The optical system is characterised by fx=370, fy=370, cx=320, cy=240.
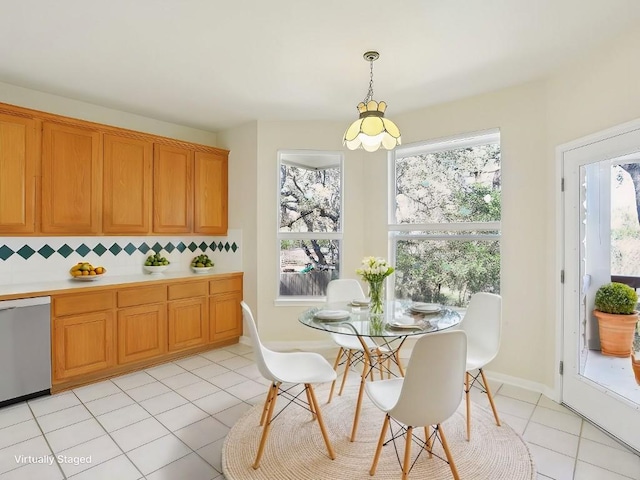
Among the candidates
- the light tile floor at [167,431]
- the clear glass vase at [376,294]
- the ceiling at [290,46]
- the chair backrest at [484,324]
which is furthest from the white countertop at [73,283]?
the chair backrest at [484,324]

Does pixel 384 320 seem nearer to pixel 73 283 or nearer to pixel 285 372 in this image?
pixel 285 372

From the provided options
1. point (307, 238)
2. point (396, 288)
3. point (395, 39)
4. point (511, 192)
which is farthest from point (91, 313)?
point (511, 192)

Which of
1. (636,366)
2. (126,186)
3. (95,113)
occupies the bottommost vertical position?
(636,366)

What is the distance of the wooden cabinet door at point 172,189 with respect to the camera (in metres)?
3.99

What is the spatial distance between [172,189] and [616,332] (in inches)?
164

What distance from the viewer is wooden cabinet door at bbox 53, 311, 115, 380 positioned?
10.00 ft

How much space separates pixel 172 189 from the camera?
4.12 metres

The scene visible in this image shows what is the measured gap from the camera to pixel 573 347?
9.16ft

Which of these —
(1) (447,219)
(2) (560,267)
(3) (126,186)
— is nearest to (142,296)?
(3) (126,186)

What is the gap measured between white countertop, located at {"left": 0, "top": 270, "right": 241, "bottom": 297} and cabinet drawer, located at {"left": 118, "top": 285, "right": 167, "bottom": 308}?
88 mm

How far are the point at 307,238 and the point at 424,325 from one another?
220 centimetres

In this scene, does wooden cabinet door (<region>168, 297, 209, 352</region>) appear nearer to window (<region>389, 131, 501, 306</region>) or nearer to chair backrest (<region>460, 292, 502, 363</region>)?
window (<region>389, 131, 501, 306</region>)

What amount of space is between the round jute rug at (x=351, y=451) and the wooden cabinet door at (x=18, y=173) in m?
2.44

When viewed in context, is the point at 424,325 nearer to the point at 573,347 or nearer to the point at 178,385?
the point at 573,347
